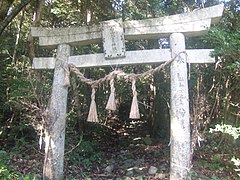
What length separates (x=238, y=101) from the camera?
5906 mm

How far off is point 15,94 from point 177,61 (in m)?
3.52

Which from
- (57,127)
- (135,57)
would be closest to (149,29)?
(135,57)

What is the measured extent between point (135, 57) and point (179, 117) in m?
1.18

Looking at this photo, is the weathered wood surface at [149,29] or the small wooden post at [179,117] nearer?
the small wooden post at [179,117]

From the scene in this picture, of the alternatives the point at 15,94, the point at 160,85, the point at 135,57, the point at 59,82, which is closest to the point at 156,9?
the point at 160,85

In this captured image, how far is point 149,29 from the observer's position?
182 inches

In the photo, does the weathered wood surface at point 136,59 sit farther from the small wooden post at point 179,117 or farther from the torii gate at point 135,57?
the small wooden post at point 179,117

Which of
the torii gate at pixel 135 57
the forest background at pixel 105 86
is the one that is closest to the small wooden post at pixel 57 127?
the torii gate at pixel 135 57

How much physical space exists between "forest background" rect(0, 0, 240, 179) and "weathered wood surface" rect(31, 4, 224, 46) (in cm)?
31

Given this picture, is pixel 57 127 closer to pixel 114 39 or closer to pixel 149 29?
pixel 114 39

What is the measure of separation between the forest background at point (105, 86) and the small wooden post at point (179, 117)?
54 centimetres

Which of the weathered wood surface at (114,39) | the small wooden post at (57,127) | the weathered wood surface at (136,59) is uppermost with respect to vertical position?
the weathered wood surface at (114,39)

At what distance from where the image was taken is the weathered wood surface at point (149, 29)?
4.38m

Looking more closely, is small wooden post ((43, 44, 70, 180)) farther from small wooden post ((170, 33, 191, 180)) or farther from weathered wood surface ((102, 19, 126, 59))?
small wooden post ((170, 33, 191, 180))
